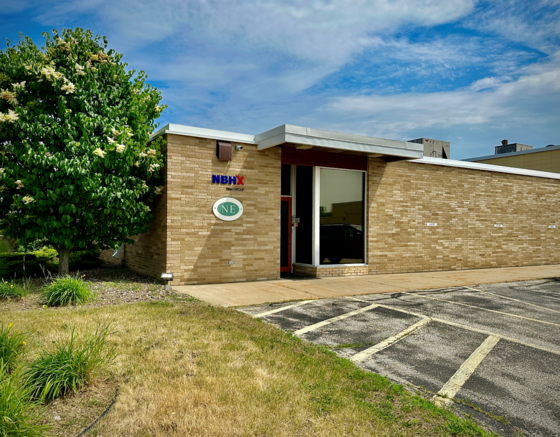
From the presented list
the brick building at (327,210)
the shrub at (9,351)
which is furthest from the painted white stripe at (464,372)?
the brick building at (327,210)

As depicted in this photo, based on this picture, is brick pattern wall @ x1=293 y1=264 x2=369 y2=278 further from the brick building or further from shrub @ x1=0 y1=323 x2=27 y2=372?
shrub @ x1=0 y1=323 x2=27 y2=372

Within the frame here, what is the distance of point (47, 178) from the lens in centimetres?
891

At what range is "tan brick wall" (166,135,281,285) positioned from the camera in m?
10.4

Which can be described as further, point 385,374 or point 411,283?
point 411,283

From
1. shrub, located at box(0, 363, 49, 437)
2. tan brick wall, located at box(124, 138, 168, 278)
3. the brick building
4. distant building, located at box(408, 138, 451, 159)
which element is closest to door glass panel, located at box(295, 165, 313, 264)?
the brick building

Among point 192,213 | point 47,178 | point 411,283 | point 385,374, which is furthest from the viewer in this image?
point 411,283

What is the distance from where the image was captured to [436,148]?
27.0 m

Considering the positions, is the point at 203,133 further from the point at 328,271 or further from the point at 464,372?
the point at 464,372

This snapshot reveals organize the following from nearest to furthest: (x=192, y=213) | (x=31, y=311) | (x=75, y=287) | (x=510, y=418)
Answer: (x=510, y=418) < (x=31, y=311) < (x=75, y=287) < (x=192, y=213)

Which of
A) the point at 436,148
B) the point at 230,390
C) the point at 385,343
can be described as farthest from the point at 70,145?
the point at 436,148

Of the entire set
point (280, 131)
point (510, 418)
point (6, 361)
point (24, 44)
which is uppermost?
point (24, 44)

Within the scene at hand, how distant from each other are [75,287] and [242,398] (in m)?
5.30

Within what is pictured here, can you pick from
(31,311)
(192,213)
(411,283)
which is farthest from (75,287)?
(411,283)

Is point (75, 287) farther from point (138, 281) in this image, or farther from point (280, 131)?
point (280, 131)
